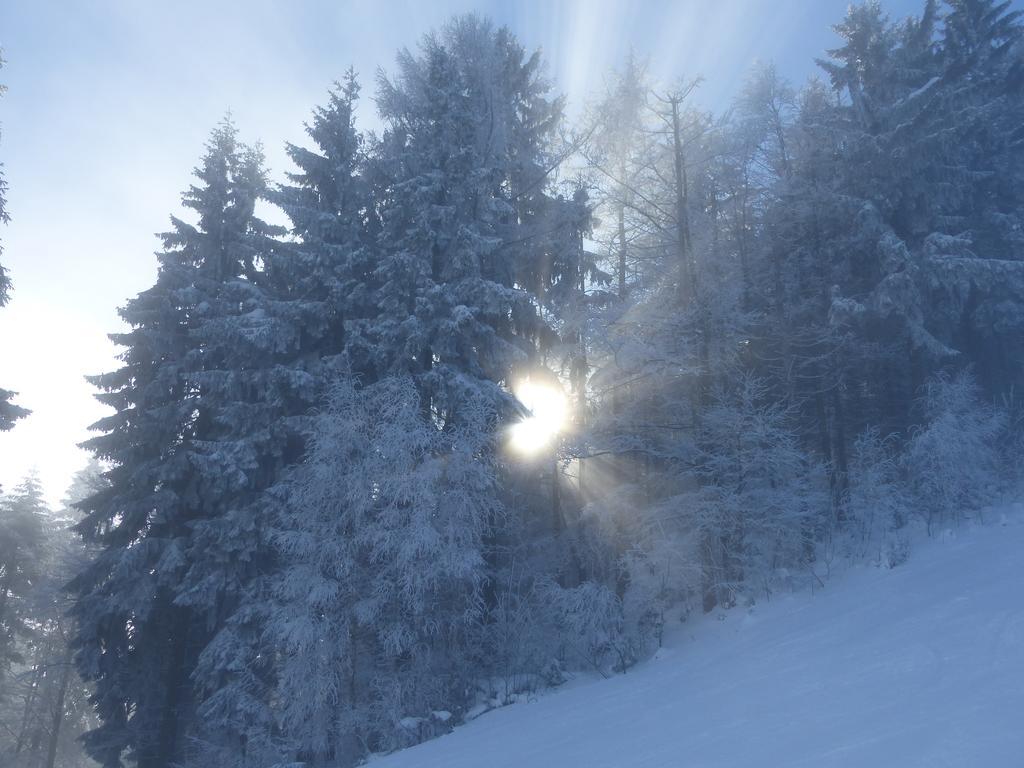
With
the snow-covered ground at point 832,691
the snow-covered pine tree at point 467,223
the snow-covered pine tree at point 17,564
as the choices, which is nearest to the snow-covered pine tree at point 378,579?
the snow-covered pine tree at point 467,223

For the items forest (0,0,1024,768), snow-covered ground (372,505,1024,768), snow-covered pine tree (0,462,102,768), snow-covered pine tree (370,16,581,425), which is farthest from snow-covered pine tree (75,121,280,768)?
snow-covered pine tree (0,462,102,768)

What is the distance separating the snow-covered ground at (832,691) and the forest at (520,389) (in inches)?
56.5

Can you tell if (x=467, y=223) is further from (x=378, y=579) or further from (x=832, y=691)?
(x=832, y=691)

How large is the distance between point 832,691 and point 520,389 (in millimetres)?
12920

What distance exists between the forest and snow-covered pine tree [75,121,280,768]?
94 millimetres

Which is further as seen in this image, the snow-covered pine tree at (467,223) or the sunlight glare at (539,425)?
the snow-covered pine tree at (467,223)

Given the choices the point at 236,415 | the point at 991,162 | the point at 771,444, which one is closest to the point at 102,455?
the point at 236,415

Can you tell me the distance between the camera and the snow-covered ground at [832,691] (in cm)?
513

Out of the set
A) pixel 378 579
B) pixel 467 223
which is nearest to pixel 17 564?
pixel 378 579

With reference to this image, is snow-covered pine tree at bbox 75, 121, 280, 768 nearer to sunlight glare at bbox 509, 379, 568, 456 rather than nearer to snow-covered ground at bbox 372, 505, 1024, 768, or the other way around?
sunlight glare at bbox 509, 379, 568, 456

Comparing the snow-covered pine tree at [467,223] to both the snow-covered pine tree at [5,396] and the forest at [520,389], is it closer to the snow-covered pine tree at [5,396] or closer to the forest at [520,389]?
the forest at [520,389]

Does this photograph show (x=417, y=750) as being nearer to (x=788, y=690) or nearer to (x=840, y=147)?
(x=788, y=690)

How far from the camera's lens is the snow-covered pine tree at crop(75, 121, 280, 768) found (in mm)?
17203

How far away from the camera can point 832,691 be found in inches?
261
